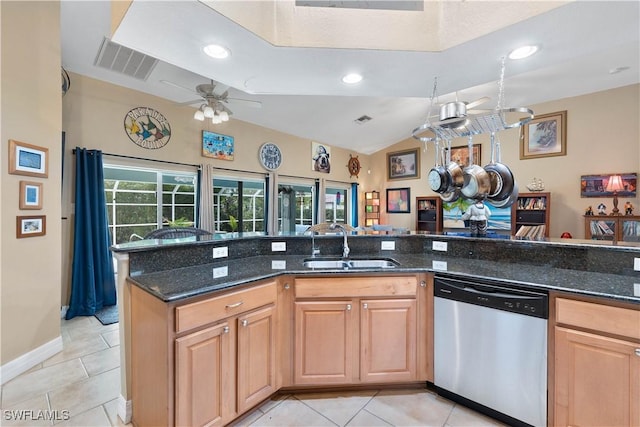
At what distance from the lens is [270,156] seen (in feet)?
17.7

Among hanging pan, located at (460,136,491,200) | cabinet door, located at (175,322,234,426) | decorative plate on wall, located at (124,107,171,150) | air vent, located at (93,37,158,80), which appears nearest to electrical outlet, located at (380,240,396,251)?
hanging pan, located at (460,136,491,200)

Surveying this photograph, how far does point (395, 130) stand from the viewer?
20.9 ft

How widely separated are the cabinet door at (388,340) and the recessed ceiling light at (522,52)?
1.72 meters

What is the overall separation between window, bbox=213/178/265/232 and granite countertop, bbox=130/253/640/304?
2.84 meters

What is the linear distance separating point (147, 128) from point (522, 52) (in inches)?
167

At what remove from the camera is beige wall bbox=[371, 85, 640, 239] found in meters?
4.56

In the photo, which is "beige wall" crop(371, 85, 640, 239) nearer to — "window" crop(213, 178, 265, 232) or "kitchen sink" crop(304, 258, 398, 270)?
"kitchen sink" crop(304, 258, 398, 270)

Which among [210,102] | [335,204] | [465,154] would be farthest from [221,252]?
[465,154]

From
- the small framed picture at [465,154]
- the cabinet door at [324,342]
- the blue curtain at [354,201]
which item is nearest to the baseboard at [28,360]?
the cabinet door at [324,342]

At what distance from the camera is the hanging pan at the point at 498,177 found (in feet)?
7.09

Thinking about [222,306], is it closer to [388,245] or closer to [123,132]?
[388,245]

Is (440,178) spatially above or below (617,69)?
below

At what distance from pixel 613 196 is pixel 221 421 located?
647cm

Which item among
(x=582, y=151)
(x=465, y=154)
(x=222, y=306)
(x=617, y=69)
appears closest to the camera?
(x=222, y=306)
